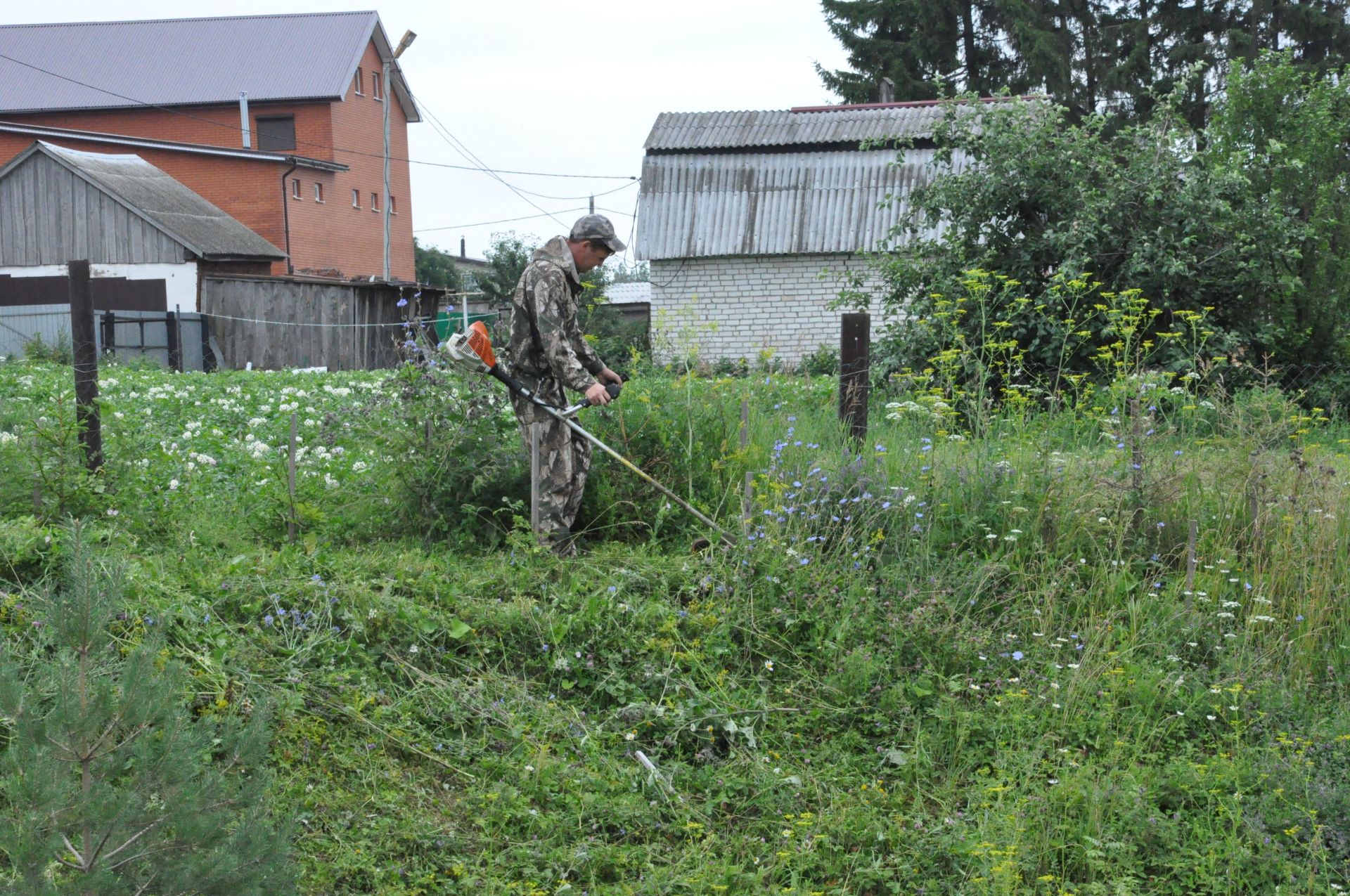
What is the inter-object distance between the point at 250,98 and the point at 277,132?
48.9 inches

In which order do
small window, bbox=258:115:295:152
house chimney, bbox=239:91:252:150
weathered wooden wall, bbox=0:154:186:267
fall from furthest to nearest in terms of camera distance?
1. small window, bbox=258:115:295:152
2. house chimney, bbox=239:91:252:150
3. weathered wooden wall, bbox=0:154:186:267

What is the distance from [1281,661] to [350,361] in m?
23.0

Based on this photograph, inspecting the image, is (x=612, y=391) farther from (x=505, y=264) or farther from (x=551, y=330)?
(x=505, y=264)

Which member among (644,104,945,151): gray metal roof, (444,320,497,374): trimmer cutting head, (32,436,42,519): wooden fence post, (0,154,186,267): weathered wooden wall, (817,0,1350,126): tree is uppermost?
Answer: (817,0,1350,126): tree

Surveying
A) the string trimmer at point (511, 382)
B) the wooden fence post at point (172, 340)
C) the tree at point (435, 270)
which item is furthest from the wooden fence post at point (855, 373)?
the tree at point (435, 270)

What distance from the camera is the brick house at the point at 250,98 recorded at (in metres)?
34.1

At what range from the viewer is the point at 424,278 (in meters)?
50.5

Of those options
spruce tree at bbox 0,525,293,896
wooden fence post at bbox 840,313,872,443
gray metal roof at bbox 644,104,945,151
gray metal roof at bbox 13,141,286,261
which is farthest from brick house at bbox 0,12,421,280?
spruce tree at bbox 0,525,293,896

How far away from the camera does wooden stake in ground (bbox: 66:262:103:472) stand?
20.7ft

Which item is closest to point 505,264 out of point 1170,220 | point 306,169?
point 306,169

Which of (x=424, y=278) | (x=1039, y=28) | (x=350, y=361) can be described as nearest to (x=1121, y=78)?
(x=1039, y=28)

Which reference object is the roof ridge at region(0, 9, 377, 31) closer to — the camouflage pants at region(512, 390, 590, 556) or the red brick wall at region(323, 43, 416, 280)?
the red brick wall at region(323, 43, 416, 280)

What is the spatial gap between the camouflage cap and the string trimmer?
28.9 inches

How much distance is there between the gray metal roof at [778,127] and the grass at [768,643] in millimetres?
16364
